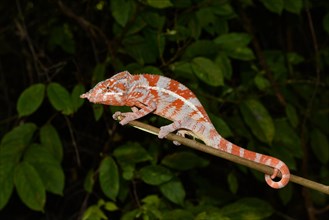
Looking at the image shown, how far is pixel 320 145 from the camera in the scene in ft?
8.40

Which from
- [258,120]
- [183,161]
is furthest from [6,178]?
[258,120]

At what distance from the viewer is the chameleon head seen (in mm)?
1120

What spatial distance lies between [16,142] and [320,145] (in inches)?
59.4

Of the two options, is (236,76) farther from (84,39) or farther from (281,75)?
(84,39)

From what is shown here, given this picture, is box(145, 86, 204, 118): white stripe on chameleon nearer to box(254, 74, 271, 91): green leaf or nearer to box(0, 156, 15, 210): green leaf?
box(0, 156, 15, 210): green leaf

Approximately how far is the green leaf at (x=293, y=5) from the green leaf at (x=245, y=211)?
0.93 metres

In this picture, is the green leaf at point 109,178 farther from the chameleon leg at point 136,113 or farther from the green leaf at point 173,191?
the chameleon leg at point 136,113

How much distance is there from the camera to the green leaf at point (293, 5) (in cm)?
235

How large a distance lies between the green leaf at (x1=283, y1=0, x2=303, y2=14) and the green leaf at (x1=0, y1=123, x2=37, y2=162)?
130 cm

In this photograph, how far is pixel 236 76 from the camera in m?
3.21

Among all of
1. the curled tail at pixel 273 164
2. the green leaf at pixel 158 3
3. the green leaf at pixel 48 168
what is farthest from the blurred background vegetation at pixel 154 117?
the curled tail at pixel 273 164

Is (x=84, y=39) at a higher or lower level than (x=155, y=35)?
lower

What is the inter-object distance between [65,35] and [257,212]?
146 centimetres

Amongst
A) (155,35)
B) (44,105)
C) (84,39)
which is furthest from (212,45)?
(44,105)
